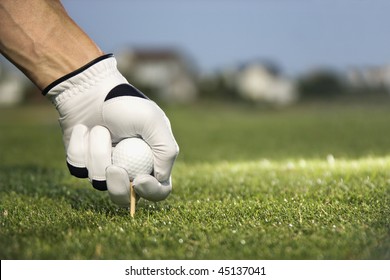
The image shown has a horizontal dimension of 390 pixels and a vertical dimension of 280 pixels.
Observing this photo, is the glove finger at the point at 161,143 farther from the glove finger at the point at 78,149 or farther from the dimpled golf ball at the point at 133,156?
the glove finger at the point at 78,149

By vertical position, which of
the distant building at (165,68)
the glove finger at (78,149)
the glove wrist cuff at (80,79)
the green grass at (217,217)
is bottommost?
the distant building at (165,68)

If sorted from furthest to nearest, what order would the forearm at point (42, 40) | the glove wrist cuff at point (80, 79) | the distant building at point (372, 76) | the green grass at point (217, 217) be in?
the distant building at point (372, 76) < the glove wrist cuff at point (80, 79) < the forearm at point (42, 40) < the green grass at point (217, 217)

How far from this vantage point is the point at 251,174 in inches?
285

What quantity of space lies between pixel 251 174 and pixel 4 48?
4092 millimetres

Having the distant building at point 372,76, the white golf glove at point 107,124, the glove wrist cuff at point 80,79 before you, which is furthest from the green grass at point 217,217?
the distant building at point 372,76

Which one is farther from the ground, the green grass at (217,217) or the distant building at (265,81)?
the green grass at (217,217)

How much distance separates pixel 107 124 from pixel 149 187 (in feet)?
1.95

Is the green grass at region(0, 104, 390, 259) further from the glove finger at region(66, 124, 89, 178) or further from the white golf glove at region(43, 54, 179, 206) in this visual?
the glove finger at region(66, 124, 89, 178)

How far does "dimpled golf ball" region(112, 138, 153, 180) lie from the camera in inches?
159

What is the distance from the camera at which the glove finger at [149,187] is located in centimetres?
406

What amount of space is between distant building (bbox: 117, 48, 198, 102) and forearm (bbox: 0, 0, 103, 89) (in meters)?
88.1

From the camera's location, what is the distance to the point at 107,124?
4.14 m
